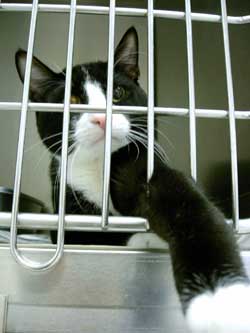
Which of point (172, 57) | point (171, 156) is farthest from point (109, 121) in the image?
point (172, 57)

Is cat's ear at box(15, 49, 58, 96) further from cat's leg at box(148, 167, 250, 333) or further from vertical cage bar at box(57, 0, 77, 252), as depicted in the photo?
cat's leg at box(148, 167, 250, 333)

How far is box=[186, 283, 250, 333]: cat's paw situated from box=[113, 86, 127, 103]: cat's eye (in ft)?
1.86

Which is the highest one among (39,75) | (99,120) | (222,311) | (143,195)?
(39,75)

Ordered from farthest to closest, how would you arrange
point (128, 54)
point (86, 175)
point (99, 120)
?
point (128, 54), point (86, 175), point (99, 120)

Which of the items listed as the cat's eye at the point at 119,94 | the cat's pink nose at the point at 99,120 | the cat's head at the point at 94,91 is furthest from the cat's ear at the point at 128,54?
the cat's pink nose at the point at 99,120

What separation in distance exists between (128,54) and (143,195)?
0.48 meters

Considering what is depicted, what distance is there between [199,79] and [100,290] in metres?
0.80

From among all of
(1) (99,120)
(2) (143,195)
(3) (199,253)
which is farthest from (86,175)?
(3) (199,253)

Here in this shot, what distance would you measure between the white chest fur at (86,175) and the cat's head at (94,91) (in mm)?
32

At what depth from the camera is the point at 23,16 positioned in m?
1.23

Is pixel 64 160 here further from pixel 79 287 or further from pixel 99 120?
pixel 99 120

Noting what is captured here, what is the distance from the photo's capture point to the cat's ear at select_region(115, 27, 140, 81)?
1009 millimetres

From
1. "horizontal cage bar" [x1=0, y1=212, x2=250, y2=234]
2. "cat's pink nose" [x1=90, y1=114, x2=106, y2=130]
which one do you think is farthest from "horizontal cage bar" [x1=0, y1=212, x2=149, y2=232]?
"cat's pink nose" [x1=90, y1=114, x2=106, y2=130]

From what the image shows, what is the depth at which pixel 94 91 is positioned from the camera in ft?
3.01
